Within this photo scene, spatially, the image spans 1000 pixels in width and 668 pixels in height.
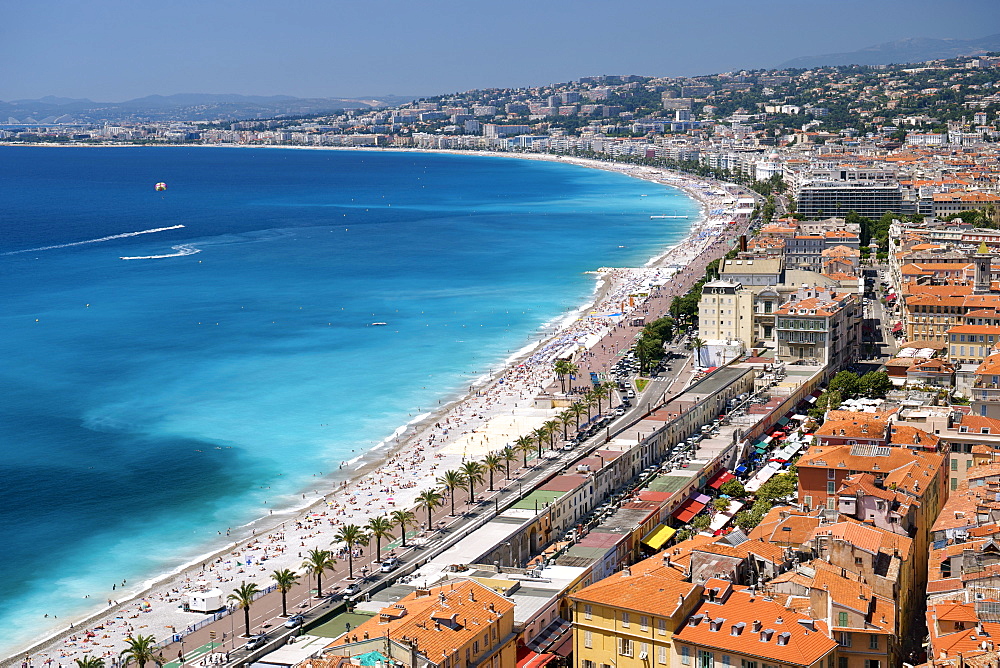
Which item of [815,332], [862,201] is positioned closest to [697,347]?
[815,332]

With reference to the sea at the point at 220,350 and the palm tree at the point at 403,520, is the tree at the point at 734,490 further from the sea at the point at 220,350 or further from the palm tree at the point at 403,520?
the sea at the point at 220,350

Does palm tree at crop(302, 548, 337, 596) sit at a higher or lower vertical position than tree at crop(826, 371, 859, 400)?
lower

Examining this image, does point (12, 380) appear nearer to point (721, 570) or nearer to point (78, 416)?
point (78, 416)

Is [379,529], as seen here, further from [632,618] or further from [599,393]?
[599,393]

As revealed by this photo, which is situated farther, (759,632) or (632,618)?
(632,618)

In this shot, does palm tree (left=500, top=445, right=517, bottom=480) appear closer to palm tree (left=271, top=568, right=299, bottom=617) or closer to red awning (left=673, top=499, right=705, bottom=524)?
red awning (left=673, top=499, right=705, bottom=524)

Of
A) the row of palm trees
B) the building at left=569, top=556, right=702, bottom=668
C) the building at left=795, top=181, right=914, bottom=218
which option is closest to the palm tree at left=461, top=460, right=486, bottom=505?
the row of palm trees
